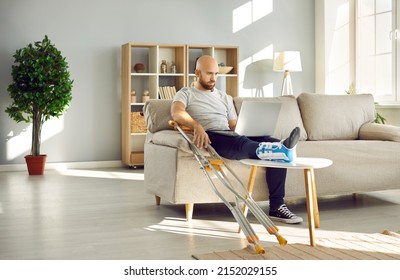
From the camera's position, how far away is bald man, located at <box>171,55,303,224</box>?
145 inches

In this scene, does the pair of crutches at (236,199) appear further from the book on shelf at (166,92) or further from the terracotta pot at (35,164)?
the book on shelf at (166,92)

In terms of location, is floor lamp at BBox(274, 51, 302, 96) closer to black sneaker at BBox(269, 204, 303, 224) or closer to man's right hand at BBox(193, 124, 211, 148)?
black sneaker at BBox(269, 204, 303, 224)

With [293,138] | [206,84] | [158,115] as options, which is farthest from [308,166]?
[158,115]

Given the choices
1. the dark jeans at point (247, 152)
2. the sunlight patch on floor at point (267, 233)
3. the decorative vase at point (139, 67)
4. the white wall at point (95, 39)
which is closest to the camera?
the sunlight patch on floor at point (267, 233)

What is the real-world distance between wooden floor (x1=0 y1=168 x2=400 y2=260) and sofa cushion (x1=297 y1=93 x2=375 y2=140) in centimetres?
54

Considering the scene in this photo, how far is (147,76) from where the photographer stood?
24.4 feet

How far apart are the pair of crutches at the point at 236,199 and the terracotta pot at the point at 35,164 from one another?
3153 mm

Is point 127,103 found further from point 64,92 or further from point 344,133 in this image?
point 344,133

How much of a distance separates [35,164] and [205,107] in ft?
10.2

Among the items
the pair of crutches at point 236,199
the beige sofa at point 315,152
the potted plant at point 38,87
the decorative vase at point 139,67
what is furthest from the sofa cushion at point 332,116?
the potted plant at point 38,87

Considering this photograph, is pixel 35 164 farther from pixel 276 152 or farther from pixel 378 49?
pixel 378 49

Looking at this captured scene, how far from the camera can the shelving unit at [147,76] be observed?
7.05 meters
